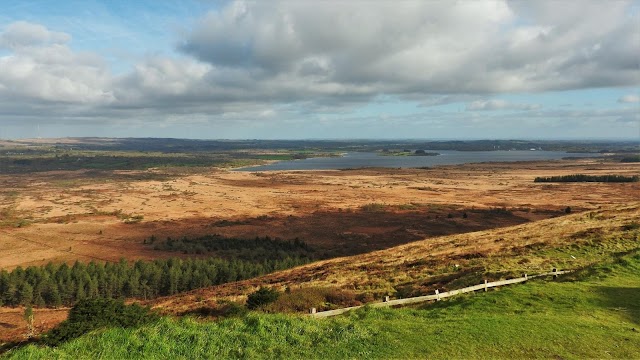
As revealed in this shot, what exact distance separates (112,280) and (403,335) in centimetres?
2934

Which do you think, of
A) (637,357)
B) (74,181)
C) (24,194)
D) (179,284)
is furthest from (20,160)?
(637,357)

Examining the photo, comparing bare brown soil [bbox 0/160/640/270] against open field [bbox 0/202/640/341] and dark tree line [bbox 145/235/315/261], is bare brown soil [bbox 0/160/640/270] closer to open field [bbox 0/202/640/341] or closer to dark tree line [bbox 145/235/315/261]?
dark tree line [bbox 145/235/315/261]

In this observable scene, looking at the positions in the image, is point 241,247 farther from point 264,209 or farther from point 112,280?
point 264,209

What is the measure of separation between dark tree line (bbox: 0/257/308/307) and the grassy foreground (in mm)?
22674

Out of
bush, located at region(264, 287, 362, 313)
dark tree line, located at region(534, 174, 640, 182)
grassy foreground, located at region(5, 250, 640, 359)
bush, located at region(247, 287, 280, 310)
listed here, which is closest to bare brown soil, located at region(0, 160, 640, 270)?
dark tree line, located at region(534, 174, 640, 182)

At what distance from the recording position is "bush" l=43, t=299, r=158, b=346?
13.1 m

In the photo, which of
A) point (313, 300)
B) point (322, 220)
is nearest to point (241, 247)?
point (322, 220)

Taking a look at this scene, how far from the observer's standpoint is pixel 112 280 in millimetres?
34188

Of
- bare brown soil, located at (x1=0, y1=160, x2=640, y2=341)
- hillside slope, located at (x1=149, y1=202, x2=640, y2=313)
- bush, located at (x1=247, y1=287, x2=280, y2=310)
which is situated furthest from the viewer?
bare brown soil, located at (x1=0, y1=160, x2=640, y2=341)

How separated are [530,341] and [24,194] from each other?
388ft

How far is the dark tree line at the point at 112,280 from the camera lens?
32469 mm

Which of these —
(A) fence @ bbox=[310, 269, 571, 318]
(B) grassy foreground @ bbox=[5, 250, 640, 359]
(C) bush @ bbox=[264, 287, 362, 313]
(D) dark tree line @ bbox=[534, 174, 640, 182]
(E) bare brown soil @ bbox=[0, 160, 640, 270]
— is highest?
(B) grassy foreground @ bbox=[5, 250, 640, 359]

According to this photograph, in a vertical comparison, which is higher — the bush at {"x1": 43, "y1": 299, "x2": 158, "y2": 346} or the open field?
the bush at {"x1": 43, "y1": 299, "x2": 158, "y2": 346}

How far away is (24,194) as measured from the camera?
A: 102 m
